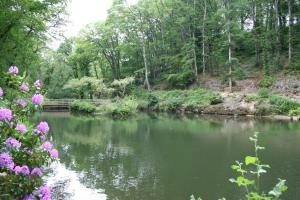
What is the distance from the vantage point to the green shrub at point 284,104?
25906 mm

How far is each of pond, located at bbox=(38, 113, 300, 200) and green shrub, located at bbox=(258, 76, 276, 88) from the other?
930 centimetres

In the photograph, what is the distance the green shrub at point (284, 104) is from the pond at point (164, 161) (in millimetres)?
4511

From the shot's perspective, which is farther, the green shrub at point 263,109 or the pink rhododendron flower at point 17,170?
the green shrub at point 263,109

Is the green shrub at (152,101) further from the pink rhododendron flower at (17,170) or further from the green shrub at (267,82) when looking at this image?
the pink rhododendron flower at (17,170)

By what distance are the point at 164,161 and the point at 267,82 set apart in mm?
20521

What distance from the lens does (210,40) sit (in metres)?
39.3

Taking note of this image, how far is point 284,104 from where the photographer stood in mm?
26312

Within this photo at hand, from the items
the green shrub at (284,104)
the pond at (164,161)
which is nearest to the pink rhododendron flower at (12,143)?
the pond at (164,161)

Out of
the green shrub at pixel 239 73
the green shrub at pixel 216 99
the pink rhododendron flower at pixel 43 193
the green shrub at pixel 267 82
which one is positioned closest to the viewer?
the pink rhododendron flower at pixel 43 193

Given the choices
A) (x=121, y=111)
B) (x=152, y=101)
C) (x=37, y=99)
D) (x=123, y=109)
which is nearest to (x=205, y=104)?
(x=152, y=101)

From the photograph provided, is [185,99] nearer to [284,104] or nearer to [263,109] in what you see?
[263,109]

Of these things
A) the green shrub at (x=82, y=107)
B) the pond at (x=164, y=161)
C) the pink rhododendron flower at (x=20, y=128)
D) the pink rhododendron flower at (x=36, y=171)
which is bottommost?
the pond at (x=164, y=161)

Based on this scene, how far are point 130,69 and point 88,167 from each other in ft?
112

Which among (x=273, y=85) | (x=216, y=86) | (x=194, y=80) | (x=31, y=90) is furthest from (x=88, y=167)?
(x=194, y=80)
